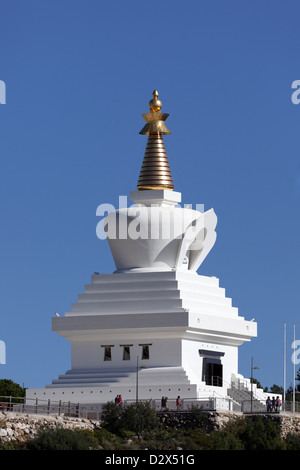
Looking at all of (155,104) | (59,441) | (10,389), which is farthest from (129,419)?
(10,389)

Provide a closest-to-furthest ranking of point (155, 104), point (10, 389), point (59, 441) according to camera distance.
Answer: point (59, 441) → point (155, 104) → point (10, 389)

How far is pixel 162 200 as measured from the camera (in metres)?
79.2

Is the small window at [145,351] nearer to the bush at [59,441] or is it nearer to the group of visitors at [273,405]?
the group of visitors at [273,405]

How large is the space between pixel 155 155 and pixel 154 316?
9176mm

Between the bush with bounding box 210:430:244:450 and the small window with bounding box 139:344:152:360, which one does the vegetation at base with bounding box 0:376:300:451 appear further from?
the small window with bounding box 139:344:152:360

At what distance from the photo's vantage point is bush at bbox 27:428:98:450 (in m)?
62.7

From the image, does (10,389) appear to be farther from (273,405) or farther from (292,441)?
(292,441)

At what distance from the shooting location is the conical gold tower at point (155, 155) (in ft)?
263

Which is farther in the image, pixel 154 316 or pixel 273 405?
pixel 154 316

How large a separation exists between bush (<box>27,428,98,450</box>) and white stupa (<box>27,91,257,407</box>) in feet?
30.3

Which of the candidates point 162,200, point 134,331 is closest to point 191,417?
point 134,331

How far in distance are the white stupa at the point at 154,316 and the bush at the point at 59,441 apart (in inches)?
364

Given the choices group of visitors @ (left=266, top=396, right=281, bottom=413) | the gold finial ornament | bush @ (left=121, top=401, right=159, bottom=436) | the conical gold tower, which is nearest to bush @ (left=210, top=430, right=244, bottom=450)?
bush @ (left=121, top=401, right=159, bottom=436)

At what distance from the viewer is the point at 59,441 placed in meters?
63.1
